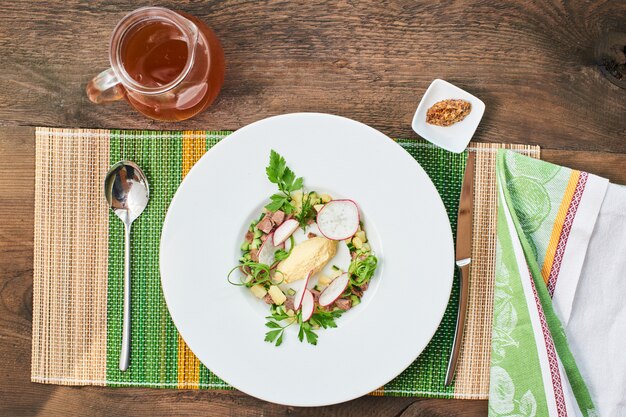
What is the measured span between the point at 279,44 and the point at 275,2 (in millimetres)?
78

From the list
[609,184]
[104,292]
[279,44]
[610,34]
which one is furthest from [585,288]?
[104,292]

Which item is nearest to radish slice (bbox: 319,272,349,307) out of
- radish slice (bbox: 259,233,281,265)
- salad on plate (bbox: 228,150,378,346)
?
→ salad on plate (bbox: 228,150,378,346)

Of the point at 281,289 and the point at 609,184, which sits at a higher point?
the point at 609,184

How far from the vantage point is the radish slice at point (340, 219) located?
0.99 m

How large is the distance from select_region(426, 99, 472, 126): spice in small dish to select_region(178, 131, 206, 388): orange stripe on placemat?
425 mm

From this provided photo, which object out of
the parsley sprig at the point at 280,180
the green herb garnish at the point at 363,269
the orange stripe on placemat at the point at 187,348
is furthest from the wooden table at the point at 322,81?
the green herb garnish at the point at 363,269

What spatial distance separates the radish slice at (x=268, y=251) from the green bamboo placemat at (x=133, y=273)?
209mm

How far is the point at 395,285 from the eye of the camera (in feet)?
3.33

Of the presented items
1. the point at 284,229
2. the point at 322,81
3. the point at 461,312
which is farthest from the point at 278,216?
the point at 461,312

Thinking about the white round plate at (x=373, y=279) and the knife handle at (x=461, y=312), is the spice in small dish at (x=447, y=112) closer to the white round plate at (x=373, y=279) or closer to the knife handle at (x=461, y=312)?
the white round plate at (x=373, y=279)

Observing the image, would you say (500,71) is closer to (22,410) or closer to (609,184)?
(609,184)

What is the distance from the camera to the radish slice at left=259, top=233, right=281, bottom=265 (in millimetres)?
1013

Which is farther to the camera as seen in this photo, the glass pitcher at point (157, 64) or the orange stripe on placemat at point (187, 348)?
the orange stripe on placemat at point (187, 348)

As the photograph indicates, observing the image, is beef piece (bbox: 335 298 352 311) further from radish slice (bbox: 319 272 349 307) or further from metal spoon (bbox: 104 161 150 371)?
metal spoon (bbox: 104 161 150 371)
